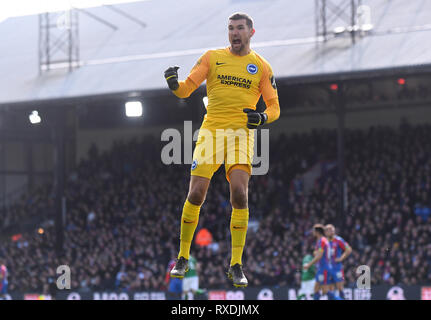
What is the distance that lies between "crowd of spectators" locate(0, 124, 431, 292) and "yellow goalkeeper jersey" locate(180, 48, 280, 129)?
10.9 meters

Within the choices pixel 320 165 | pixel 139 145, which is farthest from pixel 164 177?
pixel 320 165

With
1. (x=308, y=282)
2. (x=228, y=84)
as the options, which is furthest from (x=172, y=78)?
A: (x=308, y=282)

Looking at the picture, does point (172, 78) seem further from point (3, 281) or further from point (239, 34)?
point (3, 281)

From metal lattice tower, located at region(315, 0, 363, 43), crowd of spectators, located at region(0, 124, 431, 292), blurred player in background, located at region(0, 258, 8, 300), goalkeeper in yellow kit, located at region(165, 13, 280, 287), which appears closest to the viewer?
goalkeeper in yellow kit, located at region(165, 13, 280, 287)

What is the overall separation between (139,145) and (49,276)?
7760 mm

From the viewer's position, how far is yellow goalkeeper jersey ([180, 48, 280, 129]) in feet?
23.3

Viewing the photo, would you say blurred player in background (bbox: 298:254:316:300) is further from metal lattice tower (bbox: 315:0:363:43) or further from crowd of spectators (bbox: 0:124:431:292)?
metal lattice tower (bbox: 315:0:363:43)

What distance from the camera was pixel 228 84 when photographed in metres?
7.09

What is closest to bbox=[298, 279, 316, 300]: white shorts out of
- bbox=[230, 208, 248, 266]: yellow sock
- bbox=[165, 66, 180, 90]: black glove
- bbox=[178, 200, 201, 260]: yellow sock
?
bbox=[230, 208, 248, 266]: yellow sock

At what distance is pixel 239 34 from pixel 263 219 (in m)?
15.1

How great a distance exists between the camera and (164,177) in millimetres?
24969

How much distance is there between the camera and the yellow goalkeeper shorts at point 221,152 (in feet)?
23.2

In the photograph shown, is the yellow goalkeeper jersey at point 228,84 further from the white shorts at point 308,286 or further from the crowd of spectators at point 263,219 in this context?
the crowd of spectators at point 263,219
